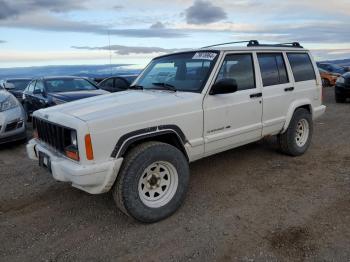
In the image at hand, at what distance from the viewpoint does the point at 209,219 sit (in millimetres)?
4020

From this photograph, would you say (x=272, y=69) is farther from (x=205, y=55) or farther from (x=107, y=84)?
(x=107, y=84)

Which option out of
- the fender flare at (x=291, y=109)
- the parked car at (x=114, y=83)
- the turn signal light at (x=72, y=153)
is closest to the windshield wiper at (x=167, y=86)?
the turn signal light at (x=72, y=153)

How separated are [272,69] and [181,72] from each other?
1591 mm

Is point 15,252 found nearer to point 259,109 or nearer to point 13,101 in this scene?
point 259,109

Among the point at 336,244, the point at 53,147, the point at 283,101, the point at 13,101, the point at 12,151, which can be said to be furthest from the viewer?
the point at 13,101

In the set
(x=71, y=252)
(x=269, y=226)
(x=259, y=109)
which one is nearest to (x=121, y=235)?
(x=71, y=252)

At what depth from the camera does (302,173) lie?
5.41 meters

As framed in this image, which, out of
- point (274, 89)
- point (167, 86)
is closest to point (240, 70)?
point (274, 89)

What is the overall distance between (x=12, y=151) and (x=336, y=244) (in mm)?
6273

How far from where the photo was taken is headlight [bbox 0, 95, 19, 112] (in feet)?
24.4

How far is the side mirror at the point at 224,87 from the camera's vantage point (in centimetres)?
435

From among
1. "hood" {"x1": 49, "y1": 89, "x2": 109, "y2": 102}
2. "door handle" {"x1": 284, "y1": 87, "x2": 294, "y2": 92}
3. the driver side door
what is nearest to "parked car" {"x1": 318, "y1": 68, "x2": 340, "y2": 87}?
"hood" {"x1": 49, "y1": 89, "x2": 109, "y2": 102}

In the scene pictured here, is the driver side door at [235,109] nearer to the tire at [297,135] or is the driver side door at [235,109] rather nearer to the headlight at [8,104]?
the tire at [297,135]

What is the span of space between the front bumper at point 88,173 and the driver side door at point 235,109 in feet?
4.48
